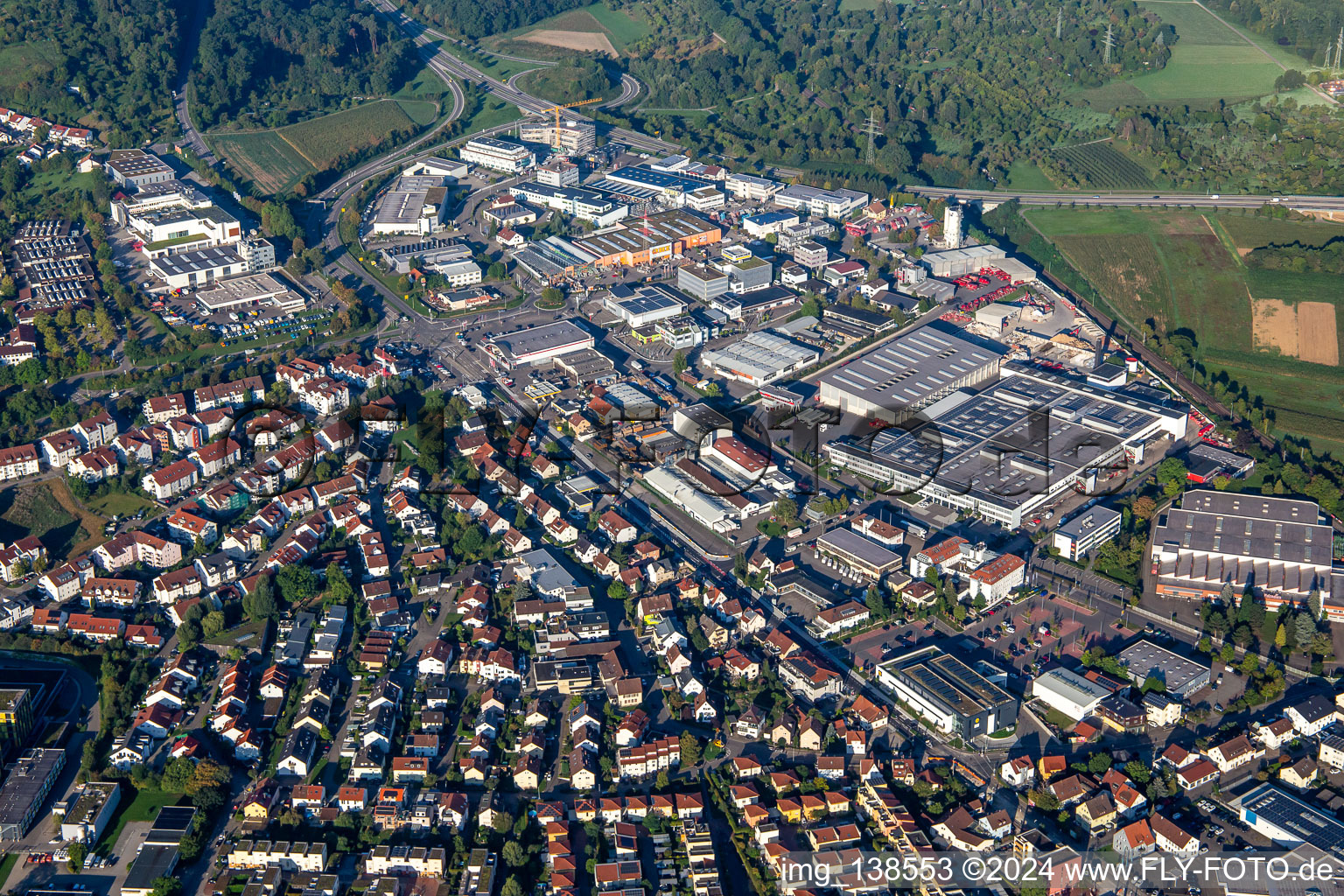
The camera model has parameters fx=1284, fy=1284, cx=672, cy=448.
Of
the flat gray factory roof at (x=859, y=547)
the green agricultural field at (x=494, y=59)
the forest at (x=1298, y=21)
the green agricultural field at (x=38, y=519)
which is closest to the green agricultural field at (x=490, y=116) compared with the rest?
the green agricultural field at (x=494, y=59)

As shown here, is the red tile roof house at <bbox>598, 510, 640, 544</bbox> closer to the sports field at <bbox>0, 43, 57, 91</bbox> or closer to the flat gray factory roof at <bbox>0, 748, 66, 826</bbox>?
the flat gray factory roof at <bbox>0, 748, 66, 826</bbox>

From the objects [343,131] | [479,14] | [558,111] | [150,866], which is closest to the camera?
[150,866]

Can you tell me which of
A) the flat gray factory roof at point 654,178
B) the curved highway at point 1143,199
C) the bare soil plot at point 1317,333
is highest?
the flat gray factory roof at point 654,178

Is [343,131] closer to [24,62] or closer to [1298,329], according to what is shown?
[24,62]

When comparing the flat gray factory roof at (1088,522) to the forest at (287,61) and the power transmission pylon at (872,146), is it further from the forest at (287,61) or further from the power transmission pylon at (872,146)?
the forest at (287,61)

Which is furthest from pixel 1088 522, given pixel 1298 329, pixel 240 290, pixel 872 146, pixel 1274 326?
pixel 872 146

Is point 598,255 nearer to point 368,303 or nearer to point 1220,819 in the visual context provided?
point 368,303
